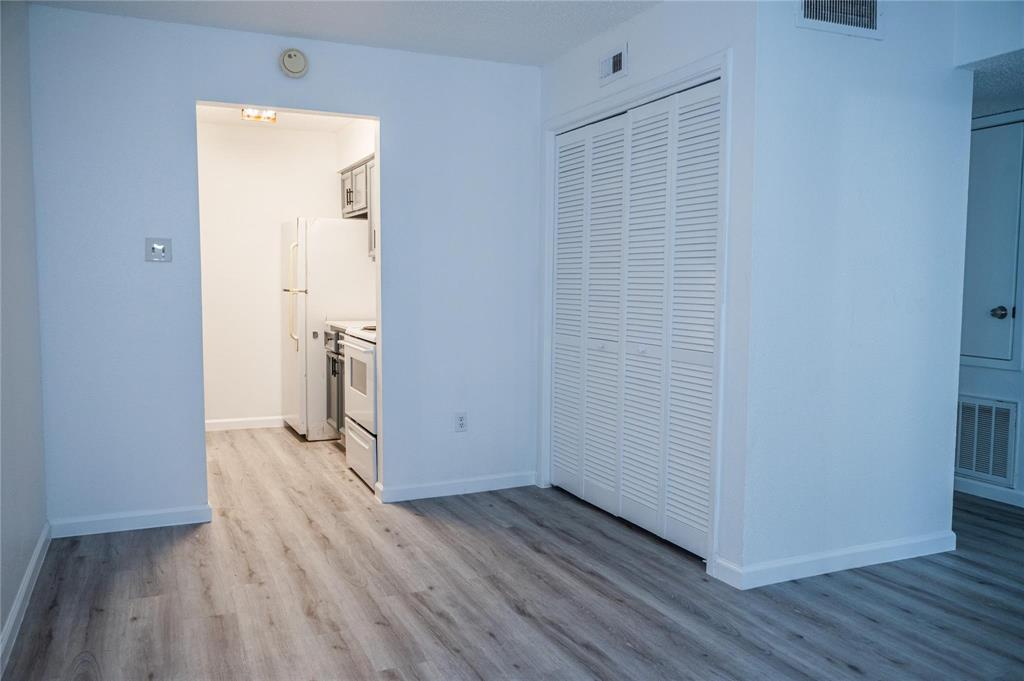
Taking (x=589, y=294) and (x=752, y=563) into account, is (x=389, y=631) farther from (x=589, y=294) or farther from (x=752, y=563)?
(x=589, y=294)

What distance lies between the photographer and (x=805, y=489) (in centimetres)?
311

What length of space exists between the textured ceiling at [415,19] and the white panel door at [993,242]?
2.34 metres

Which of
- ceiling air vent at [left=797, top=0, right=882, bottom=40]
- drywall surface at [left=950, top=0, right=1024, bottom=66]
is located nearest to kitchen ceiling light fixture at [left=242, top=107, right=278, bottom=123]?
ceiling air vent at [left=797, top=0, right=882, bottom=40]

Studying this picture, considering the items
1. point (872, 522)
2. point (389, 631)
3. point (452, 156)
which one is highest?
point (452, 156)

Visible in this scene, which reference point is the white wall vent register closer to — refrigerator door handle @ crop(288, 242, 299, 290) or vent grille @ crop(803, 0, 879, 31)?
vent grille @ crop(803, 0, 879, 31)

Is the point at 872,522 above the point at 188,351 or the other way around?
the other way around

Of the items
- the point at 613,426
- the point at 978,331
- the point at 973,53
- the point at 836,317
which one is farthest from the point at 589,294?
the point at 978,331

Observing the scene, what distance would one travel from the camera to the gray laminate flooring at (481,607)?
2428 millimetres

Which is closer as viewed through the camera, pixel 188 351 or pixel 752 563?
pixel 752 563

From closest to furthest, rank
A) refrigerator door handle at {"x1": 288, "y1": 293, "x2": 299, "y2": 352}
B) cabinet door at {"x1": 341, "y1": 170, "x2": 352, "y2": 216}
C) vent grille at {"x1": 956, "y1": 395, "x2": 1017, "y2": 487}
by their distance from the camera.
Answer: vent grille at {"x1": 956, "y1": 395, "x2": 1017, "y2": 487}, refrigerator door handle at {"x1": 288, "y1": 293, "x2": 299, "y2": 352}, cabinet door at {"x1": 341, "y1": 170, "x2": 352, "y2": 216}

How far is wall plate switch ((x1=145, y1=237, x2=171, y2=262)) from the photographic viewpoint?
3.66 metres

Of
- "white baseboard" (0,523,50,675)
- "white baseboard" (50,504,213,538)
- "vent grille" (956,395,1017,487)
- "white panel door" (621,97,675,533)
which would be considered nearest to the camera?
"white baseboard" (0,523,50,675)

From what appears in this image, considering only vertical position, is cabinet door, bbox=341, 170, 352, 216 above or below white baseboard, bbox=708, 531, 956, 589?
above

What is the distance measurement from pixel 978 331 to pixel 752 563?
2.42 m
